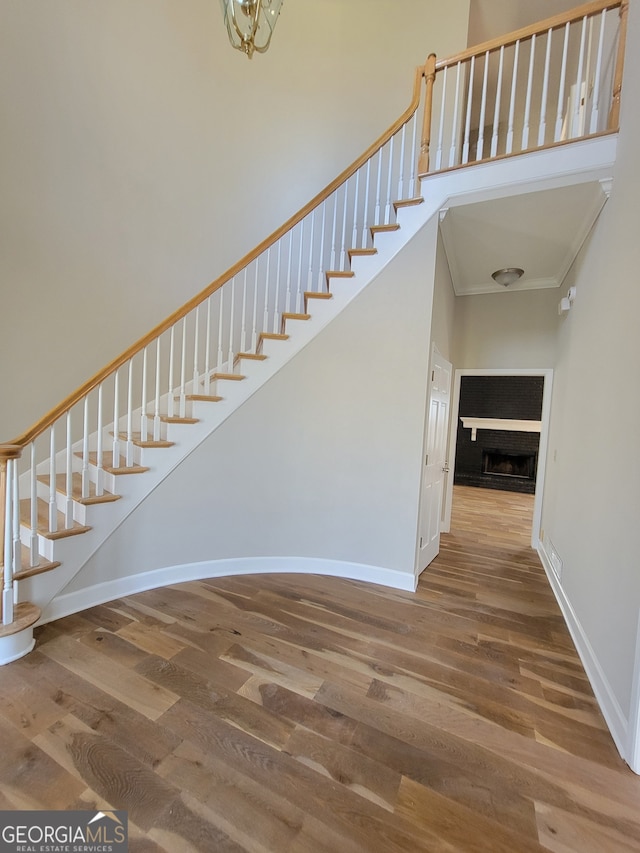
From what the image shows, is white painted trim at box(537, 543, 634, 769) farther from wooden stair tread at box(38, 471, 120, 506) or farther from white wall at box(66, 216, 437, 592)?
wooden stair tread at box(38, 471, 120, 506)

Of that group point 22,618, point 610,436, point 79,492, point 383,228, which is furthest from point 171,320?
point 610,436

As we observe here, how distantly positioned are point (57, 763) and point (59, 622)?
112 centimetres

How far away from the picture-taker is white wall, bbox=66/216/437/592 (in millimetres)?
2791

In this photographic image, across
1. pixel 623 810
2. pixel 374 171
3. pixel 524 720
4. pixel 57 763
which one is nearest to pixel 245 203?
pixel 374 171

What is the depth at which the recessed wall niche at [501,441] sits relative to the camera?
7.59 metres

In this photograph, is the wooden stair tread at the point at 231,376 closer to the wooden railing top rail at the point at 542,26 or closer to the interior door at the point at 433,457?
the interior door at the point at 433,457

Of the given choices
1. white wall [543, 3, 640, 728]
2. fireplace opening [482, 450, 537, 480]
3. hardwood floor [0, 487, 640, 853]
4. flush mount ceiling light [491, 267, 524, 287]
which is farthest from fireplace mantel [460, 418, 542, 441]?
hardwood floor [0, 487, 640, 853]

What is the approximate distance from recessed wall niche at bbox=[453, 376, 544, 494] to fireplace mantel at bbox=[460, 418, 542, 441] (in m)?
0.10

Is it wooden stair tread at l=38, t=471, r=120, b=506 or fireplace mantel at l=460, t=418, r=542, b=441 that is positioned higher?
fireplace mantel at l=460, t=418, r=542, b=441

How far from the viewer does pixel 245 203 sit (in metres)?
4.00

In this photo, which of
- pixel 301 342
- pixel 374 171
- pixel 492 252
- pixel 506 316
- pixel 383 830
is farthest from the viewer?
pixel 506 316

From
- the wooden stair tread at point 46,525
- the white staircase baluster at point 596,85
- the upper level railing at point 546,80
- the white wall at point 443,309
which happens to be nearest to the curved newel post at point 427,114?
the upper level railing at point 546,80

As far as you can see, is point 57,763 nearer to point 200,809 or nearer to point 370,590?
point 200,809

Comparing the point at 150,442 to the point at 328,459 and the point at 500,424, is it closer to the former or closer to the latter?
the point at 328,459
